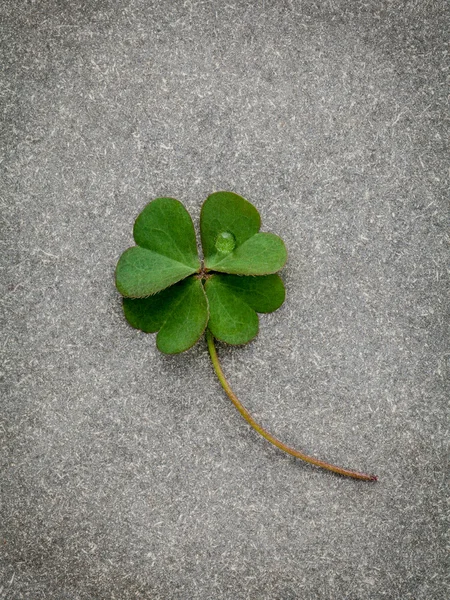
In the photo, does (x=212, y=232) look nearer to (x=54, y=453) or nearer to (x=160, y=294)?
(x=160, y=294)

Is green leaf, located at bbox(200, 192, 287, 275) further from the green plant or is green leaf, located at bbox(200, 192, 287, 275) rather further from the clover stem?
the clover stem

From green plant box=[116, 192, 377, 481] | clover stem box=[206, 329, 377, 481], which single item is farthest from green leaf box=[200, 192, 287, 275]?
clover stem box=[206, 329, 377, 481]

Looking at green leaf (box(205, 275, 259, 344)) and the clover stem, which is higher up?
green leaf (box(205, 275, 259, 344))

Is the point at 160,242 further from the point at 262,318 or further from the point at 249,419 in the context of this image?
the point at 249,419

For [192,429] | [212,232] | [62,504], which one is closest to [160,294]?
[212,232]

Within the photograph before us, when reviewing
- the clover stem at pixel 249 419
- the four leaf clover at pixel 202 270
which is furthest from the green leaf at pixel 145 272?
the clover stem at pixel 249 419

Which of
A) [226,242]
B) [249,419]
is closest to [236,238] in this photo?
[226,242]

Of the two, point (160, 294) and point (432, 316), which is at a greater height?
point (432, 316)
